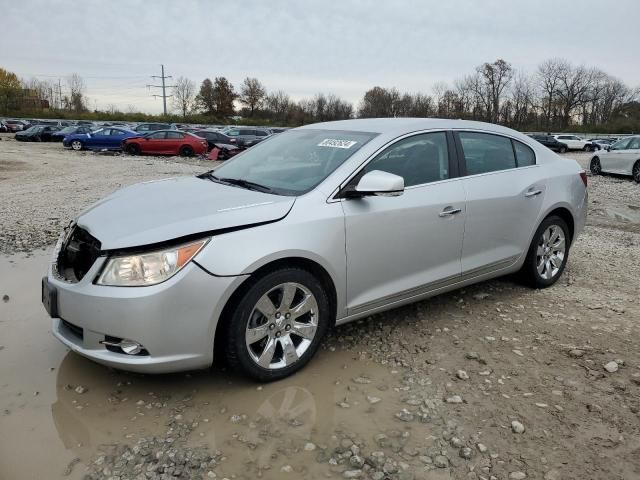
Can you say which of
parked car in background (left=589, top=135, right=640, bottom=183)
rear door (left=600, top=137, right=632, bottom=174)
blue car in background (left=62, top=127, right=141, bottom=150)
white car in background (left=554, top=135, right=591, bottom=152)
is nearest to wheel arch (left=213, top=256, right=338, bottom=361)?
parked car in background (left=589, top=135, right=640, bottom=183)

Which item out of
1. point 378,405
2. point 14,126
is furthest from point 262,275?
point 14,126

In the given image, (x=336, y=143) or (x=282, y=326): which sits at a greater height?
(x=336, y=143)

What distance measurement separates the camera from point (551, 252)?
4926mm

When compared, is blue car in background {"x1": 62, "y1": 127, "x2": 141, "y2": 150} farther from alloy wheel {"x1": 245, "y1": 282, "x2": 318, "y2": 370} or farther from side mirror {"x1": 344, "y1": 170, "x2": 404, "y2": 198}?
alloy wheel {"x1": 245, "y1": 282, "x2": 318, "y2": 370}

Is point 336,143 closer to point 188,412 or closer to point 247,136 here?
point 188,412

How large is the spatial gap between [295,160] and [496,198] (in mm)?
1664

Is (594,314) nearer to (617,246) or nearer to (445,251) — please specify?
(445,251)

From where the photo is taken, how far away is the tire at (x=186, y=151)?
25312 mm

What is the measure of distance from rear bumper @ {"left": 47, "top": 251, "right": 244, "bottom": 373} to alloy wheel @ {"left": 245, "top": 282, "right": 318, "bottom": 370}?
10.1 inches

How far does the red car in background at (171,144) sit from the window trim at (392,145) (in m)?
22.6

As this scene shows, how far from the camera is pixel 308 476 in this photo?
242cm

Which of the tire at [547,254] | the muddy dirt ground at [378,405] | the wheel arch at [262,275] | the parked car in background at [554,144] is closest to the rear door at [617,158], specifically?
the tire at [547,254]

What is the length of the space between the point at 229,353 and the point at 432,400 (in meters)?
1.22

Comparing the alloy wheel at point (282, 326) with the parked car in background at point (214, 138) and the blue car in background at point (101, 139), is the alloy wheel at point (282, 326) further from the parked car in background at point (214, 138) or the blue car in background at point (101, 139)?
the blue car in background at point (101, 139)
